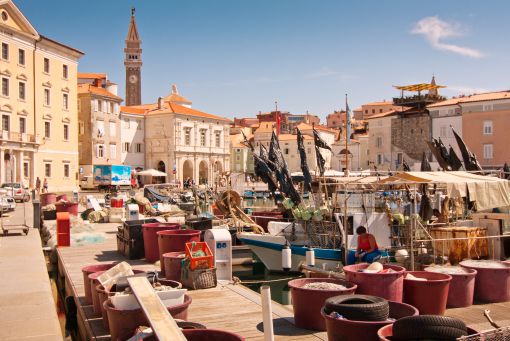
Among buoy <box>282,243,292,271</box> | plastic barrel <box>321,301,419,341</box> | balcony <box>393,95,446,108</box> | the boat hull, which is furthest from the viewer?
balcony <box>393,95,446,108</box>

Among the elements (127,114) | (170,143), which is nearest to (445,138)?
(170,143)

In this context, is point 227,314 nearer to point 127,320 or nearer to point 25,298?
point 127,320

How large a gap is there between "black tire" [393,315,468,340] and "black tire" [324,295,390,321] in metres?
1.07

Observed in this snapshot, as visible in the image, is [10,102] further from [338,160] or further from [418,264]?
[338,160]

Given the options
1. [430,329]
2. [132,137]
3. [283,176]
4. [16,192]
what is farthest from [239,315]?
[132,137]

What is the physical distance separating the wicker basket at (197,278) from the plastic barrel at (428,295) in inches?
166

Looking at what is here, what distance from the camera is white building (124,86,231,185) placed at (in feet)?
256

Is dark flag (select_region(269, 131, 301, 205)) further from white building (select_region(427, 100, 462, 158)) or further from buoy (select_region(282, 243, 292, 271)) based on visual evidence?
white building (select_region(427, 100, 462, 158))

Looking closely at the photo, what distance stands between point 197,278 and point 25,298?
3.41 m

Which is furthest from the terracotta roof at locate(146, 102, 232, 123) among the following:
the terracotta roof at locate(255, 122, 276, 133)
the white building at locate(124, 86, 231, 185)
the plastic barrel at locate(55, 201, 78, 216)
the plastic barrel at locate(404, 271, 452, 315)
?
the plastic barrel at locate(404, 271, 452, 315)

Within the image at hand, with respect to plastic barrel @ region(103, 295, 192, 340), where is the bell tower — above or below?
above

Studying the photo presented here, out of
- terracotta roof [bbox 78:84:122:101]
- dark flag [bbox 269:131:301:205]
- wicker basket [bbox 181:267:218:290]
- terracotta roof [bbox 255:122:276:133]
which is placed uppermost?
terracotta roof [bbox 78:84:122:101]

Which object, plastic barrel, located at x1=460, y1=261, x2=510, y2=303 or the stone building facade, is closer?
plastic barrel, located at x1=460, y1=261, x2=510, y2=303

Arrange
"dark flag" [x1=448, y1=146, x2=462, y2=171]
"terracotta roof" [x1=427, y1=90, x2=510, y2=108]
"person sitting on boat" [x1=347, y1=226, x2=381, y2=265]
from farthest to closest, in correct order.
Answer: "terracotta roof" [x1=427, y1=90, x2=510, y2=108] < "dark flag" [x1=448, y1=146, x2=462, y2=171] < "person sitting on boat" [x1=347, y1=226, x2=381, y2=265]
